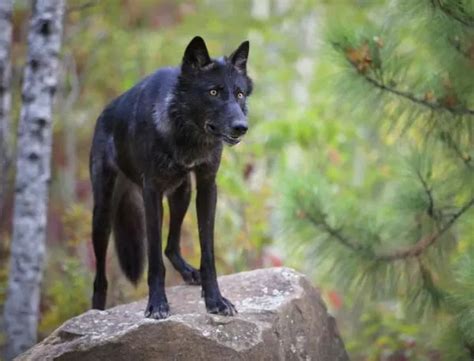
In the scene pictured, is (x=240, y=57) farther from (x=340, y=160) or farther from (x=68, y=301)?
(x=340, y=160)

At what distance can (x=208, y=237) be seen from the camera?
474cm

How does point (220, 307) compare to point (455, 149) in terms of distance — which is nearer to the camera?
point (220, 307)

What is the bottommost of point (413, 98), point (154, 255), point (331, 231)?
point (331, 231)

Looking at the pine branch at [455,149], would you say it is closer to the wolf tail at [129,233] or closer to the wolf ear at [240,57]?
the wolf ear at [240,57]

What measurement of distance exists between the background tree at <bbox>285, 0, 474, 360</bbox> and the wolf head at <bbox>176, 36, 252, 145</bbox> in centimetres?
127

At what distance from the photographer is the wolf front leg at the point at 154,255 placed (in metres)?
4.50

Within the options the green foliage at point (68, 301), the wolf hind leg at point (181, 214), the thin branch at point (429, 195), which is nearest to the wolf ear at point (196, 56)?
the wolf hind leg at point (181, 214)

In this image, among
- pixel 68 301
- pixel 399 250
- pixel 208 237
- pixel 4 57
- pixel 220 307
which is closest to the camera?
pixel 220 307

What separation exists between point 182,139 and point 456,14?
6.66ft

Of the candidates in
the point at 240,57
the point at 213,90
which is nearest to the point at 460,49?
the point at 240,57

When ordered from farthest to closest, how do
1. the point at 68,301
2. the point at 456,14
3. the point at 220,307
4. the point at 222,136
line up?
the point at 68,301 < the point at 456,14 < the point at 220,307 < the point at 222,136

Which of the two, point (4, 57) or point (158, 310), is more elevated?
point (4, 57)

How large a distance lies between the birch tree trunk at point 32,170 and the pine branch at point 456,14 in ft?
9.82

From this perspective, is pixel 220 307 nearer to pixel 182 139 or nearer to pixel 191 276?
pixel 191 276
